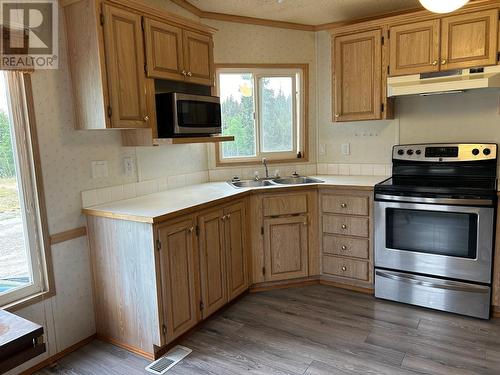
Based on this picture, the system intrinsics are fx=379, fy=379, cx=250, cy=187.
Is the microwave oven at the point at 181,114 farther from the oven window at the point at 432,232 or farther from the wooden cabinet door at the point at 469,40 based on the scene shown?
the wooden cabinet door at the point at 469,40

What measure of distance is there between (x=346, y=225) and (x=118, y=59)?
2.11 meters

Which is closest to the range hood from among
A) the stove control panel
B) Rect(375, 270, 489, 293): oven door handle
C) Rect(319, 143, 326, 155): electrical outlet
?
the stove control panel

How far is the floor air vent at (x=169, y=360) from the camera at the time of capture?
2.22 m

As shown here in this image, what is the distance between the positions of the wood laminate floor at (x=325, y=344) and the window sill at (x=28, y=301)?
0.42 m

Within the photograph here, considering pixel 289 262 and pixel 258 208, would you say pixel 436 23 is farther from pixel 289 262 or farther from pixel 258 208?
pixel 289 262

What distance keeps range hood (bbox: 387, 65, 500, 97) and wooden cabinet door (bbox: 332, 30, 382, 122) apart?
15 cm

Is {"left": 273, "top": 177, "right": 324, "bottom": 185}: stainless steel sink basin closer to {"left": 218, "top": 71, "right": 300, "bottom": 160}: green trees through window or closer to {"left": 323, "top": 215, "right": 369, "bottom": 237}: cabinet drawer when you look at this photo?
{"left": 218, "top": 71, "right": 300, "bottom": 160}: green trees through window

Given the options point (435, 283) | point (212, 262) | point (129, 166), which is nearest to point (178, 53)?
point (129, 166)

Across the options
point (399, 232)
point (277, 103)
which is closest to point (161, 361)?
point (399, 232)

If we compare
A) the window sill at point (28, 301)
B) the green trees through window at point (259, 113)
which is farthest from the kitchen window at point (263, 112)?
the window sill at point (28, 301)

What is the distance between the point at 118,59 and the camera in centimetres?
229

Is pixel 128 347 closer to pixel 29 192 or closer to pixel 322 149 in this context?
pixel 29 192

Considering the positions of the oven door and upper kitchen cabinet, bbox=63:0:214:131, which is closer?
upper kitchen cabinet, bbox=63:0:214:131

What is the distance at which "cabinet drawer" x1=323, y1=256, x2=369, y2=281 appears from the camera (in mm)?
3139
